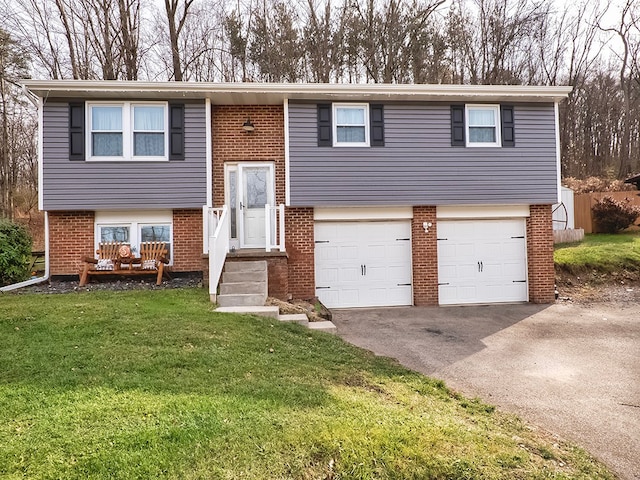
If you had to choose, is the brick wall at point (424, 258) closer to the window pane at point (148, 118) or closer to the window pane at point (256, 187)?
the window pane at point (256, 187)

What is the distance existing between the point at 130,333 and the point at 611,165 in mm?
30281

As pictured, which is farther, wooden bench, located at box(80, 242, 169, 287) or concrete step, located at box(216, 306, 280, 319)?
wooden bench, located at box(80, 242, 169, 287)

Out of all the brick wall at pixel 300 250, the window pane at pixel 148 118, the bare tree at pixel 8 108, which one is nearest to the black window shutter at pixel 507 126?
the brick wall at pixel 300 250

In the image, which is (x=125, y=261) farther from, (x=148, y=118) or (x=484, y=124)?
(x=484, y=124)

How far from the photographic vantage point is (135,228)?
31.9 ft

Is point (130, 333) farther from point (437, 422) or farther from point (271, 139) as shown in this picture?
point (271, 139)

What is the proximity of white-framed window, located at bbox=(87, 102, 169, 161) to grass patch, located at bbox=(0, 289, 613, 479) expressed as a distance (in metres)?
5.04

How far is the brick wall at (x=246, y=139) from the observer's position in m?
10.0

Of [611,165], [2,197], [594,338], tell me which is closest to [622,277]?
[594,338]

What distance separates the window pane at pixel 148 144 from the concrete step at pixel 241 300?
4.32 m

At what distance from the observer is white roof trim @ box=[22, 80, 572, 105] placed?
9.01 metres

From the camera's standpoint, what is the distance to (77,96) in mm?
9219

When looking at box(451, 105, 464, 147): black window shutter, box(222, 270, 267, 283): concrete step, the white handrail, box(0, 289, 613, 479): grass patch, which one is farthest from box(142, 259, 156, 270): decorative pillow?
box(451, 105, 464, 147): black window shutter

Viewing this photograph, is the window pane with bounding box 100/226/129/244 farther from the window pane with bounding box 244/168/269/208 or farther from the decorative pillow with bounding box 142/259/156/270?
the window pane with bounding box 244/168/269/208
